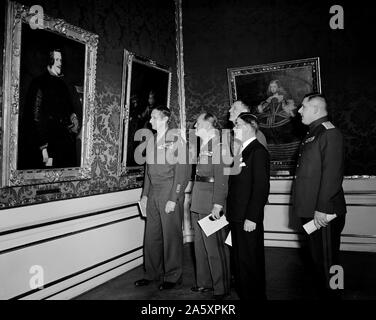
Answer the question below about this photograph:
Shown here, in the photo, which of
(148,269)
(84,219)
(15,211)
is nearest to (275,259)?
(148,269)

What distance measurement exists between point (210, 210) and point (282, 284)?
Answer: 1.06 metres

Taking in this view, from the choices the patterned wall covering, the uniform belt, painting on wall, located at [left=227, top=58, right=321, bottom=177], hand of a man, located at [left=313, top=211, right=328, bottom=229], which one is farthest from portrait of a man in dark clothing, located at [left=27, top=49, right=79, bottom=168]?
painting on wall, located at [left=227, top=58, right=321, bottom=177]

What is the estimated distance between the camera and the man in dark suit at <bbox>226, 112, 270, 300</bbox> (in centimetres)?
260

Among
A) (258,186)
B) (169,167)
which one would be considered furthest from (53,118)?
(258,186)

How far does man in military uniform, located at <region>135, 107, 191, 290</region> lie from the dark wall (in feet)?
5.73

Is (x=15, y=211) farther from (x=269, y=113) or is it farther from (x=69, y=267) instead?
(x=269, y=113)

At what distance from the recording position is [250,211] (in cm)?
260

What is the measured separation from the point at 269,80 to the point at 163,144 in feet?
6.53

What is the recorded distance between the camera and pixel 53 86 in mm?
2795

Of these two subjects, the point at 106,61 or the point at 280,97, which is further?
the point at 280,97

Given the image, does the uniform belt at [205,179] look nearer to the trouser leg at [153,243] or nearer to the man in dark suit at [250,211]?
the man in dark suit at [250,211]

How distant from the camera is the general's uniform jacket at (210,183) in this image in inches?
117

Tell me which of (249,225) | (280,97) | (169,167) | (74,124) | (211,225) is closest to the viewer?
(249,225)

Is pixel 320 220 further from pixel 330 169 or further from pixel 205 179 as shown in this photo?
pixel 205 179
